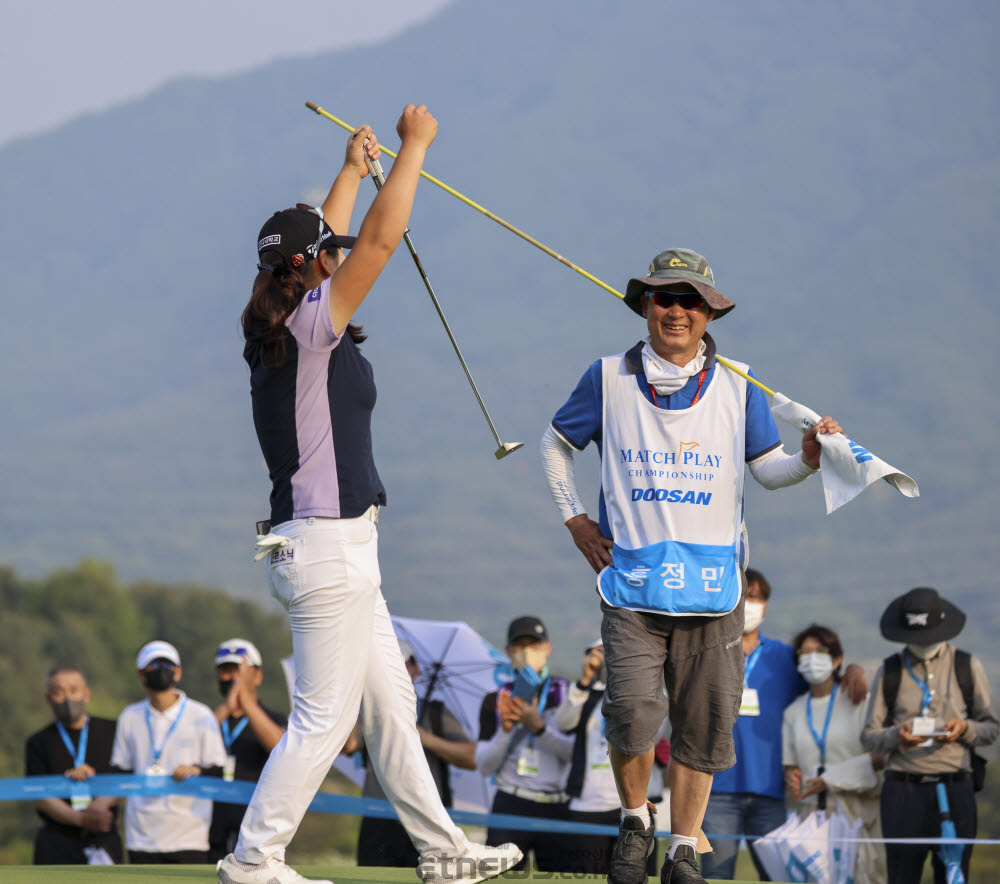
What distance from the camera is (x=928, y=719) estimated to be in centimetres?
725

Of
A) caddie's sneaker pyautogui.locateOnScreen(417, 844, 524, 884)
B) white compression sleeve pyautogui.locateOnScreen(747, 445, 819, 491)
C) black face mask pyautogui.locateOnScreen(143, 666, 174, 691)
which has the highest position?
white compression sleeve pyautogui.locateOnScreen(747, 445, 819, 491)

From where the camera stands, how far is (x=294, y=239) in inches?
181

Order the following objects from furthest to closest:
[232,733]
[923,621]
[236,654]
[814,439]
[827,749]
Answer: [236,654] < [232,733] < [827,749] < [923,621] < [814,439]

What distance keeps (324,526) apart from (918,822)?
4085mm

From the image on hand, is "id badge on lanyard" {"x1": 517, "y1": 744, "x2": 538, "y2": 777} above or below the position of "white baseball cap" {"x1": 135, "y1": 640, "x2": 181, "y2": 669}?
below

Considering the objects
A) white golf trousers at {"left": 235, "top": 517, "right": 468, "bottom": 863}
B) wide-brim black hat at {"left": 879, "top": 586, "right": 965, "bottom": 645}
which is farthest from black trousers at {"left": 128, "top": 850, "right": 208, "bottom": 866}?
white golf trousers at {"left": 235, "top": 517, "right": 468, "bottom": 863}

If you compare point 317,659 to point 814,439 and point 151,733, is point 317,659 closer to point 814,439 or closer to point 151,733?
point 814,439

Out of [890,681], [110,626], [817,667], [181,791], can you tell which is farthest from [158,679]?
[110,626]

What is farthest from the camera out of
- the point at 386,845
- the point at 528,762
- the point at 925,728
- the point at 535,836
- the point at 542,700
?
the point at 386,845

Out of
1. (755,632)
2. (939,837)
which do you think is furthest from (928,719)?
(755,632)

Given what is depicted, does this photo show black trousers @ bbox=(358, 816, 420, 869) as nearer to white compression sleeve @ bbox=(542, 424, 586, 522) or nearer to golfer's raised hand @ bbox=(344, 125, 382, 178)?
white compression sleeve @ bbox=(542, 424, 586, 522)

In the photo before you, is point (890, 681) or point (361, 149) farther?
point (890, 681)

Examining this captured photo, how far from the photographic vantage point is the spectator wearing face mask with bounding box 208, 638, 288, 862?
28.7ft

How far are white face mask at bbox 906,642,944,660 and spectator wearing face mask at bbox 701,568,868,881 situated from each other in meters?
0.42
